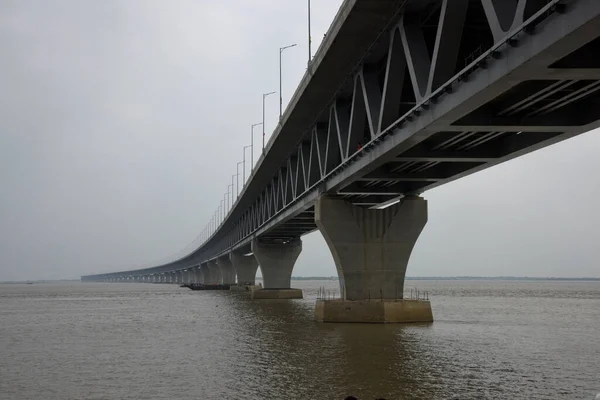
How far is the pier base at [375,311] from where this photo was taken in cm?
3756

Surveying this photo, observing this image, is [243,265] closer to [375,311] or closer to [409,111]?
[375,311]

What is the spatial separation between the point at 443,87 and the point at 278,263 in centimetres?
6648

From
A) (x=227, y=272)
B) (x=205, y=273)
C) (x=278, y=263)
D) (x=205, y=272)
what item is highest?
(x=205, y=272)

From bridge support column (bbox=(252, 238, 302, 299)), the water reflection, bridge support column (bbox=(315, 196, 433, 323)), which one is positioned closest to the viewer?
the water reflection

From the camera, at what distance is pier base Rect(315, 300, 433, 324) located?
123ft

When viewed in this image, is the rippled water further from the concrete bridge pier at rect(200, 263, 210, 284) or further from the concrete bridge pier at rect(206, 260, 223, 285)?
the concrete bridge pier at rect(200, 263, 210, 284)

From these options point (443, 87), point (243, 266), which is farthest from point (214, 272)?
point (443, 87)

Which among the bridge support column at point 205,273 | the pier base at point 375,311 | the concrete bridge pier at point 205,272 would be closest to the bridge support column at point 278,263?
the pier base at point 375,311

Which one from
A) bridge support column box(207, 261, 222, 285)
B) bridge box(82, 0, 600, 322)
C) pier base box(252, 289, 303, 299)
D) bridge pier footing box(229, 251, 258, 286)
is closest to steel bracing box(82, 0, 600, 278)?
bridge box(82, 0, 600, 322)

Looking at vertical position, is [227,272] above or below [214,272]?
below

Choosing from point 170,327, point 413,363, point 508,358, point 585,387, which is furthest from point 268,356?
point 170,327

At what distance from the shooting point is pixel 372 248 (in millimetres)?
39594

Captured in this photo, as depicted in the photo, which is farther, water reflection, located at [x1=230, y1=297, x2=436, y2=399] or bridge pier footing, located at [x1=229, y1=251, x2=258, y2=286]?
bridge pier footing, located at [x1=229, y1=251, x2=258, y2=286]

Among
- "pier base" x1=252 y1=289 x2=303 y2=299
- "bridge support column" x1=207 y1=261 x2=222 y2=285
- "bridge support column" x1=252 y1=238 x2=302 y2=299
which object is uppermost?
"bridge support column" x1=207 y1=261 x2=222 y2=285
